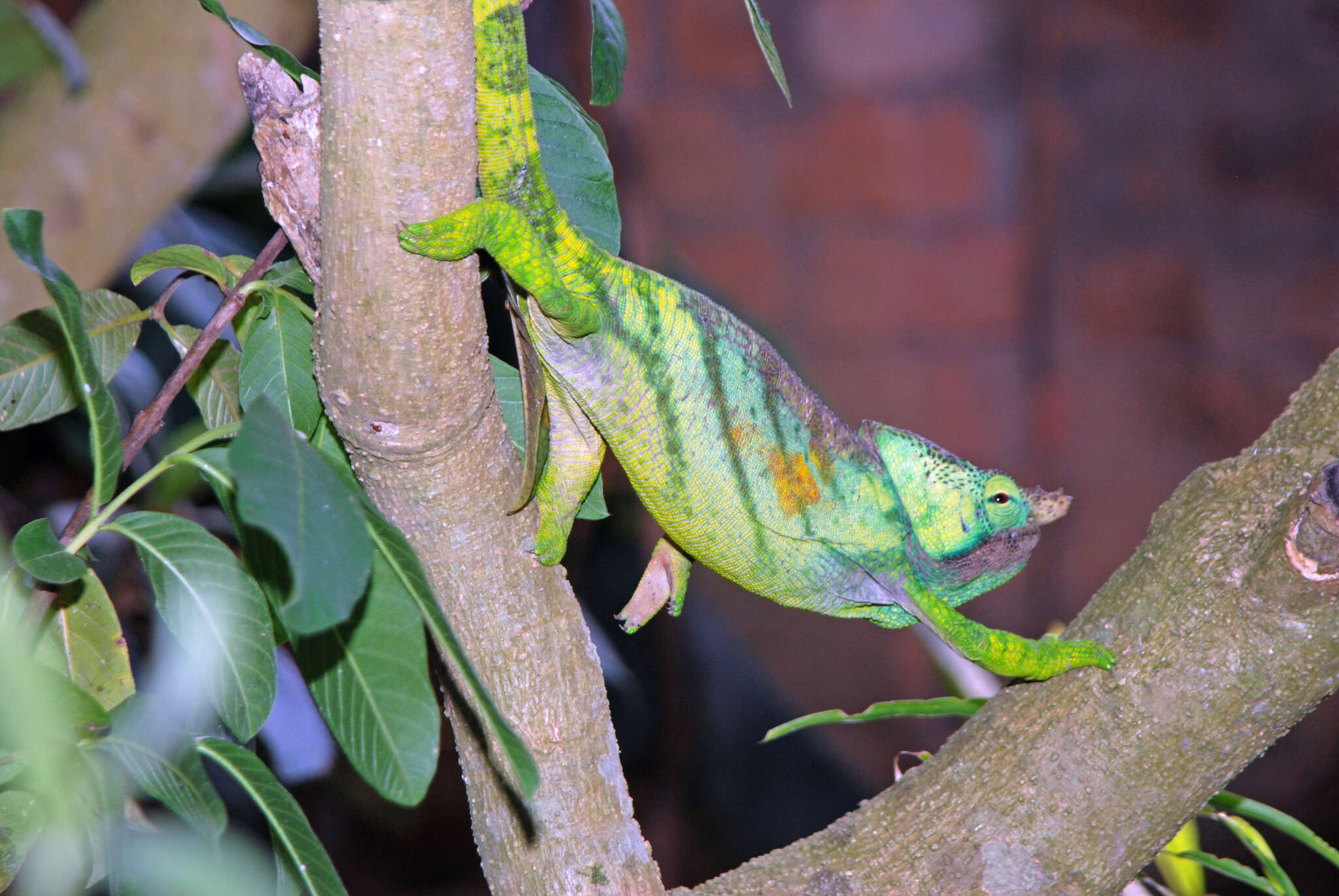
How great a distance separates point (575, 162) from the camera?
970mm

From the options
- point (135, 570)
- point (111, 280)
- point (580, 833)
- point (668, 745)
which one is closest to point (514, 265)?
point (580, 833)

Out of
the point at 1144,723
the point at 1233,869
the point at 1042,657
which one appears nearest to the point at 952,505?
the point at 1042,657

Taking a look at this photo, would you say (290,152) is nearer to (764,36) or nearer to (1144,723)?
(764,36)

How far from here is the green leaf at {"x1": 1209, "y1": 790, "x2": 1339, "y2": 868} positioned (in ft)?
3.87

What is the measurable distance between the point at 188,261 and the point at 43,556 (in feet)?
1.00

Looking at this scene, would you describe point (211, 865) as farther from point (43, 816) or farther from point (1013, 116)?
point (1013, 116)

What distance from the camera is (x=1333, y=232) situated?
10.6 ft

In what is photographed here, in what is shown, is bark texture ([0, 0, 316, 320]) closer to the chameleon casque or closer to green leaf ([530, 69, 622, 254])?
green leaf ([530, 69, 622, 254])

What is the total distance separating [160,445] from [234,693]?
3.08ft

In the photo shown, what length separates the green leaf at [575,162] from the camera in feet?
3.13

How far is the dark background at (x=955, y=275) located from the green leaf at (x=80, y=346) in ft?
7.77

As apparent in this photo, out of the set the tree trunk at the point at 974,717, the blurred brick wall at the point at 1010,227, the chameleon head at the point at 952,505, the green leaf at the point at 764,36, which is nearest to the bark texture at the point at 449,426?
the tree trunk at the point at 974,717

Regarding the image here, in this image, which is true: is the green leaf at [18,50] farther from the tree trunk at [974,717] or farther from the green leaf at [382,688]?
the green leaf at [382,688]

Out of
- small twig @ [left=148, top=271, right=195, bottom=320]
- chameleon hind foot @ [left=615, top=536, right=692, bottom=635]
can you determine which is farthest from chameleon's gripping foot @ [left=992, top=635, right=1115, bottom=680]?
small twig @ [left=148, top=271, right=195, bottom=320]
